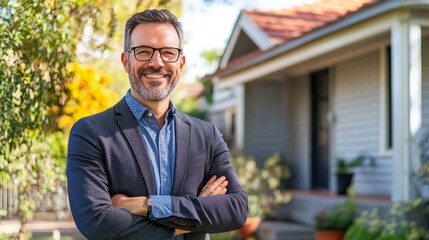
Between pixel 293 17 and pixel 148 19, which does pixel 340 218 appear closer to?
pixel 293 17

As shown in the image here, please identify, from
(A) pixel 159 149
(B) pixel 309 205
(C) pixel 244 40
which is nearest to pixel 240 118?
(C) pixel 244 40

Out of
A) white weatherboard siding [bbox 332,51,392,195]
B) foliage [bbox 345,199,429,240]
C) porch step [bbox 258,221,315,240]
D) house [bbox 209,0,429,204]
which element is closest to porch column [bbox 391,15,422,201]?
house [bbox 209,0,429,204]

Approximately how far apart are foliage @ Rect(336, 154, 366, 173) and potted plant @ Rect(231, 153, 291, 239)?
39.2 inches

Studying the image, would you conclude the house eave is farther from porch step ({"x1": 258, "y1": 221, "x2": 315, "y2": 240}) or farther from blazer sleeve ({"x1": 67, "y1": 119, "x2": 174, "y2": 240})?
blazer sleeve ({"x1": 67, "y1": 119, "x2": 174, "y2": 240})

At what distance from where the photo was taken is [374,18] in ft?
29.0

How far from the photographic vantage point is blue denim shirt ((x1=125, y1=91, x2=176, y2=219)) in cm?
259

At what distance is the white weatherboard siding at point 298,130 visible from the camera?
1359 centimetres

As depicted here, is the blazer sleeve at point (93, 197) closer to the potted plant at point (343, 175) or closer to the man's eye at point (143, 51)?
the man's eye at point (143, 51)

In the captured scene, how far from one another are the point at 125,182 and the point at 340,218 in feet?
23.5

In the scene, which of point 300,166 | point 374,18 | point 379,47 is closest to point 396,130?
point 374,18

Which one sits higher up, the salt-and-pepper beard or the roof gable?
the roof gable

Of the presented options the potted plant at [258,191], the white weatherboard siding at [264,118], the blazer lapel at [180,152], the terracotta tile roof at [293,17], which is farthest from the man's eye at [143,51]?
the white weatherboard siding at [264,118]

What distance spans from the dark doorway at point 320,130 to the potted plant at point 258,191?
92cm

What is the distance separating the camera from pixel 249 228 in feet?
36.4
